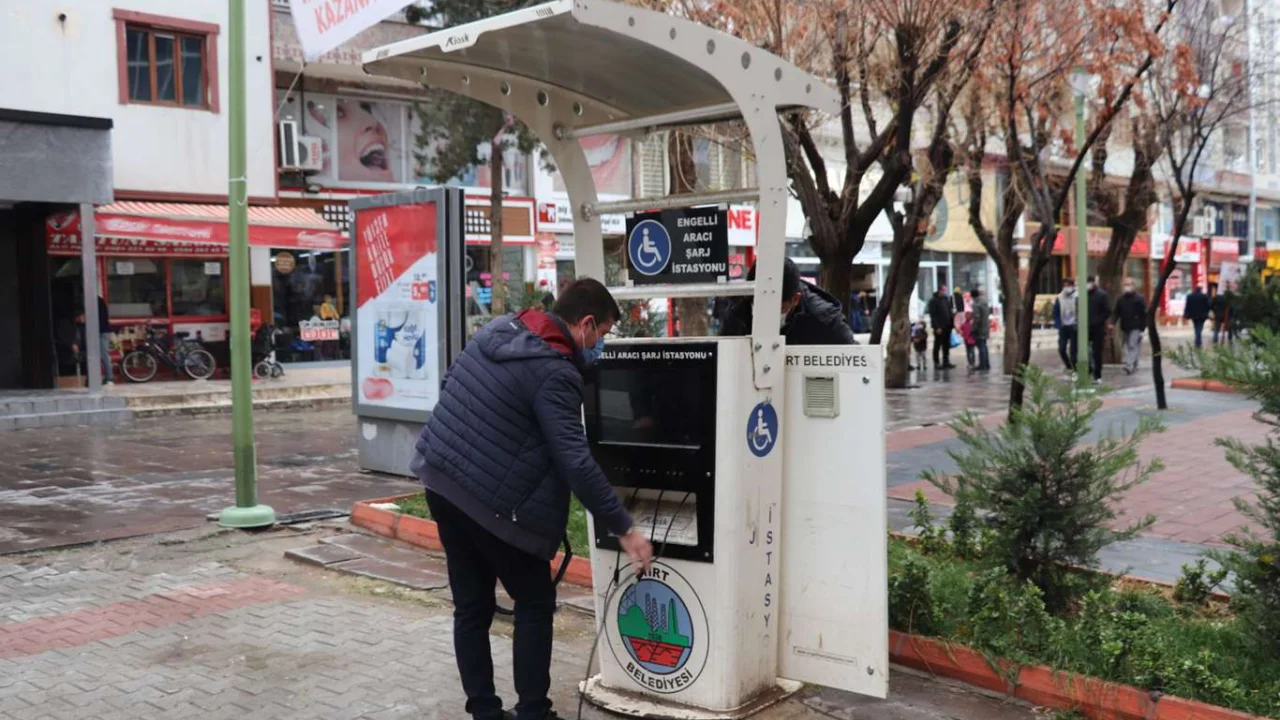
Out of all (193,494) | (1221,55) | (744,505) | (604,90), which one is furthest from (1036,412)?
(1221,55)

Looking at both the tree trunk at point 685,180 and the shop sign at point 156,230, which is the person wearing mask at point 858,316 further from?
the tree trunk at point 685,180

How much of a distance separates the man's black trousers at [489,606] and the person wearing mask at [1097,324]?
18207 mm

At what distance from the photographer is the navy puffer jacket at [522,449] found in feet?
12.7

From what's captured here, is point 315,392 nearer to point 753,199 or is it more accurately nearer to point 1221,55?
point 1221,55

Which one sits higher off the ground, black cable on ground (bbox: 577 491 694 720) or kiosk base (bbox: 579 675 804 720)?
black cable on ground (bbox: 577 491 694 720)

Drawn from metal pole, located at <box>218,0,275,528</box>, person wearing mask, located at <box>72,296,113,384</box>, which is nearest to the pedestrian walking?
person wearing mask, located at <box>72,296,113,384</box>

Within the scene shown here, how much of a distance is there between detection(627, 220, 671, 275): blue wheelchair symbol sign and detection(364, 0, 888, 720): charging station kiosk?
0.5 inches

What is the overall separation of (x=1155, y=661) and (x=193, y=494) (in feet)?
26.0

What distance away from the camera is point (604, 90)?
16.1ft

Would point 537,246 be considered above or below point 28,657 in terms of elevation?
above

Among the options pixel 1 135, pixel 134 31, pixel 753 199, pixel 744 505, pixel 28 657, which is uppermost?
pixel 134 31

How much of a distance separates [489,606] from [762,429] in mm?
1218

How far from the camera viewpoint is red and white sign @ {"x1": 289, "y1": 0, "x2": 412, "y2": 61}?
6.98m

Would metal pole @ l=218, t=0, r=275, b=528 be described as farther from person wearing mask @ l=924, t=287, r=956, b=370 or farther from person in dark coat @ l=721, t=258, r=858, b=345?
person wearing mask @ l=924, t=287, r=956, b=370
